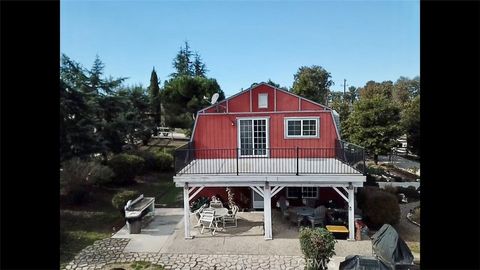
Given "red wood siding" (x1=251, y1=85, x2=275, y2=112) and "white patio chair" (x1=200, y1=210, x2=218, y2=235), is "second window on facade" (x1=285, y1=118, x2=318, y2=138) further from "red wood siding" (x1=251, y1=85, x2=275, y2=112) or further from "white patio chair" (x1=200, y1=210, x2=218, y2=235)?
"white patio chair" (x1=200, y1=210, x2=218, y2=235)

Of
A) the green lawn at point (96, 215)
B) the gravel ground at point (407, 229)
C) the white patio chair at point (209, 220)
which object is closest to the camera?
the green lawn at point (96, 215)

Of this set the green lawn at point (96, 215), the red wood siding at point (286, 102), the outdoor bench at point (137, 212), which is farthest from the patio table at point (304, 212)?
the green lawn at point (96, 215)

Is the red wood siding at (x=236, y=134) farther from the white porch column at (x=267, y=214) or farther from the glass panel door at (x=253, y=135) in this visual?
the white porch column at (x=267, y=214)

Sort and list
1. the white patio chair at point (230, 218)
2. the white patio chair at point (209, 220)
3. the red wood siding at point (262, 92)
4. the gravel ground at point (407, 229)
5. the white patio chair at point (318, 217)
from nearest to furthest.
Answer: the gravel ground at point (407, 229) → the white patio chair at point (318, 217) → the white patio chair at point (209, 220) → the white patio chair at point (230, 218) → the red wood siding at point (262, 92)

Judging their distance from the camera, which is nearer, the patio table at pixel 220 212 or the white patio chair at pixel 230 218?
the patio table at pixel 220 212
